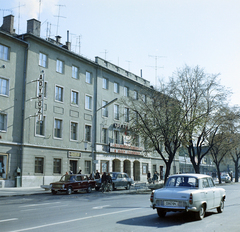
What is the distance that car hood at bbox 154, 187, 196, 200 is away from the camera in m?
9.84

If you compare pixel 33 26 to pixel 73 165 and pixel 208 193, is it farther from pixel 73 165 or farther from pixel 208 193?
pixel 208 193

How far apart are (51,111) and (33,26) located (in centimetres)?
883

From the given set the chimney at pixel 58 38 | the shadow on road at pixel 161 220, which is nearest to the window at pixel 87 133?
the chimney at pixel 58 38

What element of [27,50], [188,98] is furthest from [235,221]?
[27,50]

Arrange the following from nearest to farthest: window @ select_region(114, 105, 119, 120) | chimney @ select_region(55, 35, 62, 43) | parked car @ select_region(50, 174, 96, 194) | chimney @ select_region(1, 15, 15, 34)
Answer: parked car @ select_region(50, 174, 96, 194) < chimney @ select_region(1, 15, 15, 34) < chimney @ select_region(55, 35, 62, 43) < window @ select_region(114, 105, 119, 120)

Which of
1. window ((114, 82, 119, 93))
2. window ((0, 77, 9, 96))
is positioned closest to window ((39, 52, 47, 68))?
window ((0, 77, 9, 96))

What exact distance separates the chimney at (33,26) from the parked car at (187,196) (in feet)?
85.9

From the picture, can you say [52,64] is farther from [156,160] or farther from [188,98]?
[156,160]

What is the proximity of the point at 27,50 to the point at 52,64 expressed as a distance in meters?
3.51

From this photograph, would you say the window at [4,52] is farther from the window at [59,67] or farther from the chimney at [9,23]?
the window at [59,67]

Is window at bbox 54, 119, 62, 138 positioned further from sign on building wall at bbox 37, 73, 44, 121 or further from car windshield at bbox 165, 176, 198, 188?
car windshield at bbox 165, 176, 198, 188

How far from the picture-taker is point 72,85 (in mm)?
36406

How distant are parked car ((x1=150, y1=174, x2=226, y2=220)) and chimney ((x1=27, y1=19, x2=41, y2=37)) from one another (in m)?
26.2

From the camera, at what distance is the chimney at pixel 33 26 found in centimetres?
3269
